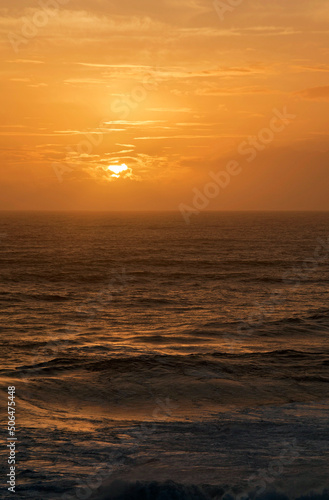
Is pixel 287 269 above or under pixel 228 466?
above

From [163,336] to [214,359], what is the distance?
4.46m

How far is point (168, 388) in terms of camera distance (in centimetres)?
1653

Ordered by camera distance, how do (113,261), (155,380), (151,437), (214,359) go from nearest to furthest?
(151,437) < (155,380) < (214,359) < (113,261)

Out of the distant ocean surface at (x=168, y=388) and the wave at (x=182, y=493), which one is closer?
the wave at (x=182, y=493)

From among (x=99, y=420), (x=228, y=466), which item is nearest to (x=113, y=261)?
(x=99, y=420)

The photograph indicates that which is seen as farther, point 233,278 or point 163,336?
point 233,278

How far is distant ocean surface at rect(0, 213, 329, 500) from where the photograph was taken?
910 cm

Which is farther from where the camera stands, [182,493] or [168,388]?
[168,388]

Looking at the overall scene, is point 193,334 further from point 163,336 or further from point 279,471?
point 279,471

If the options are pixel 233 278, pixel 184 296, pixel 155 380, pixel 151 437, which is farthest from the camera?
pixel 233 278

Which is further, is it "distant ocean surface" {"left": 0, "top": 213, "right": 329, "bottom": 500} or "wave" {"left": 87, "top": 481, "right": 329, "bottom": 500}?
"distant ocean surface" {"left": 0, "top": 213, "right": 329, "bottom": 500}

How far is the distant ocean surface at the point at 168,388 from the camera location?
9.10 m

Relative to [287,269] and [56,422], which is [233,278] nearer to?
[287,269]

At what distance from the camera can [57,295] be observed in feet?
120
